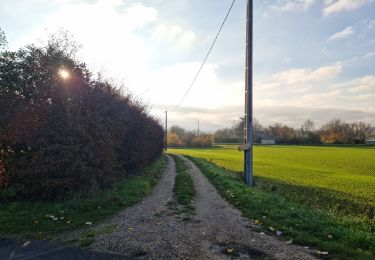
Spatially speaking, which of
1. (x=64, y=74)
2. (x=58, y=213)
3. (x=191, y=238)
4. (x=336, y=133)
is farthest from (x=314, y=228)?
(x=336, y=133)

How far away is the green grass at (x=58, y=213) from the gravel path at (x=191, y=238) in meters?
0.67

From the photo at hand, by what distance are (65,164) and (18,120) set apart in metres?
2.12

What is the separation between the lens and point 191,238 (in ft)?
24.9

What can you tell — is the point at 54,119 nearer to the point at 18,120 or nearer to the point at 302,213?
the point at 18,120

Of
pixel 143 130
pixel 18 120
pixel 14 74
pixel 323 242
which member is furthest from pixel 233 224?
pixel 143 130

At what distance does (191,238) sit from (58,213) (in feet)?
14.0

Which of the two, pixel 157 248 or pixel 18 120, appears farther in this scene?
pixel 18 120

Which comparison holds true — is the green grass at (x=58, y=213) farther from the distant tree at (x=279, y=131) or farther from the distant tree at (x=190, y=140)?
the distant tree at (x=279, y=131)

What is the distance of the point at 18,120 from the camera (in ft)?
38.1

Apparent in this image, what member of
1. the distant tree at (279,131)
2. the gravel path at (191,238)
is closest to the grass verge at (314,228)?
the gravel path at (191,238)

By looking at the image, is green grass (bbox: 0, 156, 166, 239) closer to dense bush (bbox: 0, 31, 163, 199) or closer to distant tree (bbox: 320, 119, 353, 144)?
dense bush (bbox: 0, 31, 163, 199)

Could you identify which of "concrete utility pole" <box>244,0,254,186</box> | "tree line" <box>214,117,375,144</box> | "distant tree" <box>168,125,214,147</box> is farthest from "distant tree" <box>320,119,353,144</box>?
"concrete utility pole" <box>244,0,254,186</box>

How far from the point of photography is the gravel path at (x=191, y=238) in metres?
6.57

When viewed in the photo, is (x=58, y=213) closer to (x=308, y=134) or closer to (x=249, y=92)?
(x=249, y=92)
